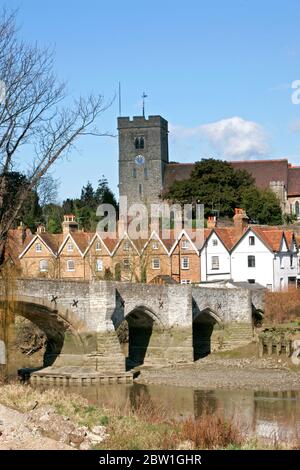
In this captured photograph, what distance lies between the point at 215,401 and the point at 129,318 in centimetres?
1150

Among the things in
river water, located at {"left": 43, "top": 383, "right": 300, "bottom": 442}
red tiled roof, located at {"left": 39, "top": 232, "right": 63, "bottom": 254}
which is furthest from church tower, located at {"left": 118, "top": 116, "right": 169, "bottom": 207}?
river water, located at {"left": 43, "top": 383, "right": 300, "bottom": 442}

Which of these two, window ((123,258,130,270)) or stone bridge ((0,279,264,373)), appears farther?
window ((123,258,130,270))

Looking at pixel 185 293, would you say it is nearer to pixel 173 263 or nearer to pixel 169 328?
pixel 169 328

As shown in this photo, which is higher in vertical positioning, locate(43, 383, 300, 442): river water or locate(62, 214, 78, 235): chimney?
locate(62, 214, 78, 235): chimney

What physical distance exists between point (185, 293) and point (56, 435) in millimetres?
27034

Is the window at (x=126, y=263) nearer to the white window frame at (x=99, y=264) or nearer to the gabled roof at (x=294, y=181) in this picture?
the white window frame at (x=99, y=264)

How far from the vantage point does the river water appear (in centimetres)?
2909

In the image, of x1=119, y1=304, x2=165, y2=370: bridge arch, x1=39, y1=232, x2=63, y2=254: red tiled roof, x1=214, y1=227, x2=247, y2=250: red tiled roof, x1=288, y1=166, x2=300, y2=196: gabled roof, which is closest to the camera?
x1=119, y1=304, x2=165, y2=370: bridge arch

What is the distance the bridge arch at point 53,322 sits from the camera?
37312 millimetres

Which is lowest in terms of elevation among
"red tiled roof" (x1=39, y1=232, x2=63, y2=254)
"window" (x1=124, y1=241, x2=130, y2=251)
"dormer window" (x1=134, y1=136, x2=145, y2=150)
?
"window" (x1=124, y1=241, x2=130, y2=251)

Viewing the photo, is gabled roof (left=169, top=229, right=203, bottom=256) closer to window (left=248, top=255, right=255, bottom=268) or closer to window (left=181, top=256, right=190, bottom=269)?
window (left=181, top=256, right=190, bottom=269)

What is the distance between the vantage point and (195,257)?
59250 millimetres

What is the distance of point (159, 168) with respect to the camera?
92.3 metres

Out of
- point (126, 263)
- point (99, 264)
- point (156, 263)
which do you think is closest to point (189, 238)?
point (156, 263)
